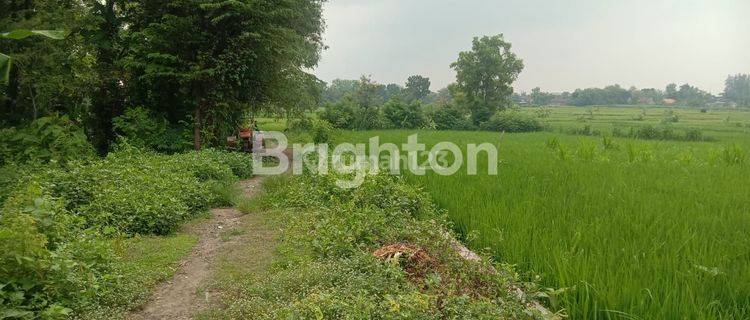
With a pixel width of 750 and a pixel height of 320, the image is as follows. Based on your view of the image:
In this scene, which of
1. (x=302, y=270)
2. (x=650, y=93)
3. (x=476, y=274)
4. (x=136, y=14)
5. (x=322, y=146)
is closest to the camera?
(x=476, y=274)

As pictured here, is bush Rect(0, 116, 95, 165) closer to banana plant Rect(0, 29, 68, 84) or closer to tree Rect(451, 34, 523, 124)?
banana plant Rect(0, 29, 68, 84)

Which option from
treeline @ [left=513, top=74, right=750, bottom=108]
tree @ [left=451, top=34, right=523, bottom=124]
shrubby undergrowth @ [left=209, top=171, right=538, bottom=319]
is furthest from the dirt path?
treeline @ [left=513, top=74, right=750, bottom=108]

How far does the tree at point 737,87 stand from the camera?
53331 mm

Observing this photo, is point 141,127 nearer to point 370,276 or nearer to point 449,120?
point 370,276

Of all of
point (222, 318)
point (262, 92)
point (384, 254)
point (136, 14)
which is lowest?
point (222, 318)

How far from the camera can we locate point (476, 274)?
3416 millimetres

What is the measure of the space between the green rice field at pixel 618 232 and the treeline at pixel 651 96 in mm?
54362

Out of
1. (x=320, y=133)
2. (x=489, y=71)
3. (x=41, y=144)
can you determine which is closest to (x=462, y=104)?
(x=489, y=71)

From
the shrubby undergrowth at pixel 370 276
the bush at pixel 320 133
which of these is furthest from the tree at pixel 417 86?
the shrubby undergrowth at pixel 370 276

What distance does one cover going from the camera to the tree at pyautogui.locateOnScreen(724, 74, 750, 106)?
175ft

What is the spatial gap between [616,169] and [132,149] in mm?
7989

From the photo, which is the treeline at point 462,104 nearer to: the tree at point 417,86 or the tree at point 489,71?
the tree at point 489,71

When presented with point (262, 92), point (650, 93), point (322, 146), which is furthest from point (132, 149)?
point (650, 93)

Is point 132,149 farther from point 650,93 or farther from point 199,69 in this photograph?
point 650,93
